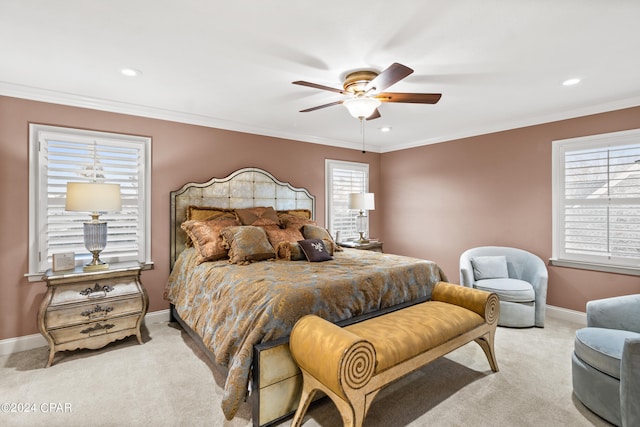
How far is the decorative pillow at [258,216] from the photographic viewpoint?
3900 millimetres

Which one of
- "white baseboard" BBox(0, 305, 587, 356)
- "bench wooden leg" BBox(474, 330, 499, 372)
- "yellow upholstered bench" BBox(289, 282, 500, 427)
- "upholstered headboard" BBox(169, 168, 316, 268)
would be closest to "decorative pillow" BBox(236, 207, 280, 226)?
"upholstered headboard" BBox(169, 168, 316, 268)

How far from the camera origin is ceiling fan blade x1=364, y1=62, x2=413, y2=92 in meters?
1.95

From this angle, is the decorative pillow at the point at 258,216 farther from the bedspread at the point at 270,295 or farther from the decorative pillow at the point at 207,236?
the bedspread at the point at 270,295

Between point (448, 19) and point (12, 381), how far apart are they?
4136 mm

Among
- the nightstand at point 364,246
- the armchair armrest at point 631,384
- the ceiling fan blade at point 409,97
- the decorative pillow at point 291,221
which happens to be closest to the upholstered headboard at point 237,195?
the decorative pillow at point 291,221

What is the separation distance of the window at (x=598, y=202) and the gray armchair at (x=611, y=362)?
1391 millimetres

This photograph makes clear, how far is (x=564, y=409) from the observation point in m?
2.12

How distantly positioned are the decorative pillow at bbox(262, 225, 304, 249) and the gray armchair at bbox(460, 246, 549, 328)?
2112 millimetres

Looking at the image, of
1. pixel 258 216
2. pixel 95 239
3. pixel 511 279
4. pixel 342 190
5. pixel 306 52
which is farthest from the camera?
pixel 342 190

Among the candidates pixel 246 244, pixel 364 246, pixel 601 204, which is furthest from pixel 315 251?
pixel 601 204

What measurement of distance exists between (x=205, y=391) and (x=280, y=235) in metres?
1.74

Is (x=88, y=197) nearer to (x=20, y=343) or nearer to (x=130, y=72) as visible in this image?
(x=130, y=72)

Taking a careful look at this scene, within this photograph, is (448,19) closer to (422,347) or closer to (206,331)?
(422,347)

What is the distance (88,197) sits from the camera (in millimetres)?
2848
